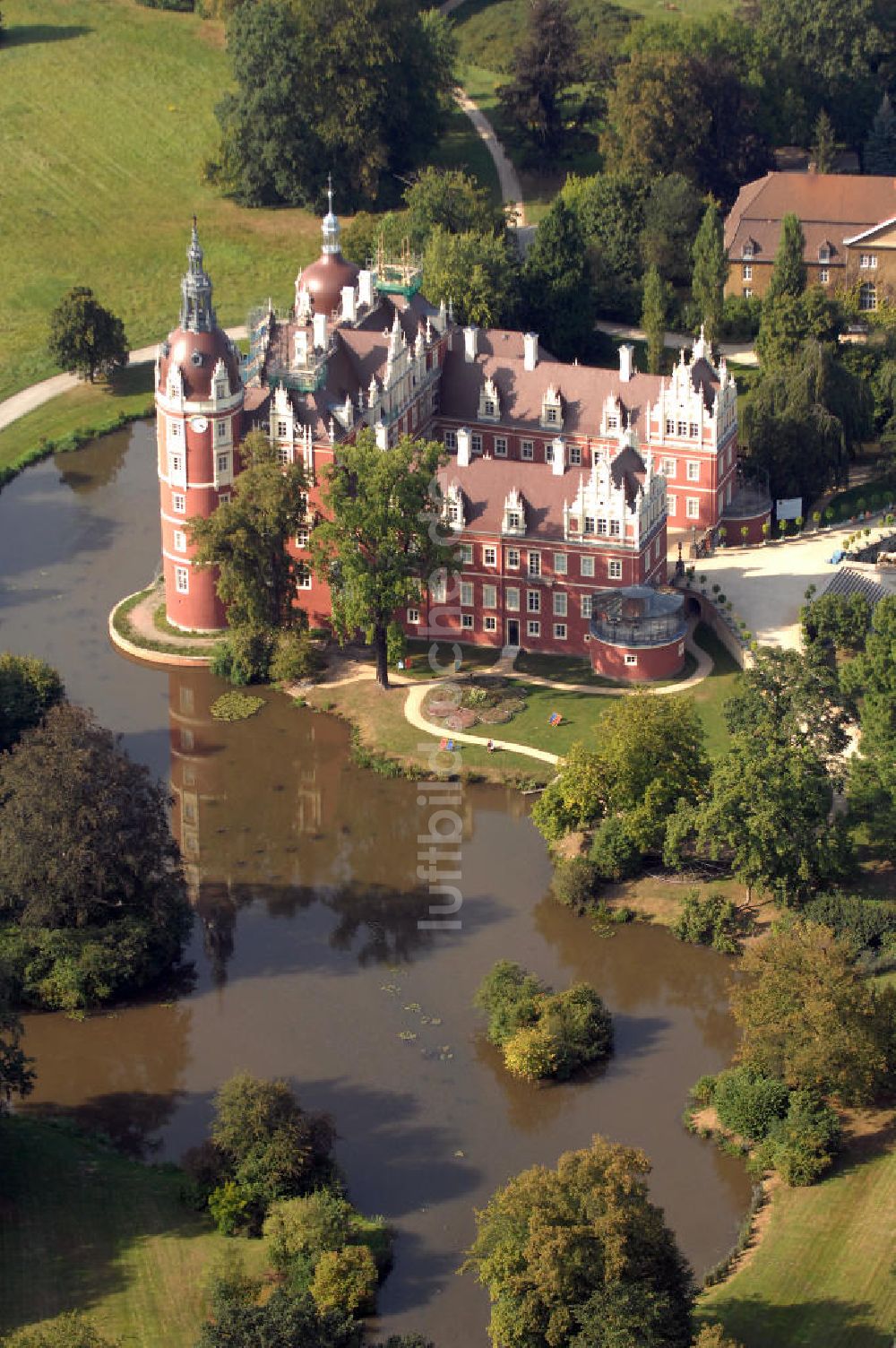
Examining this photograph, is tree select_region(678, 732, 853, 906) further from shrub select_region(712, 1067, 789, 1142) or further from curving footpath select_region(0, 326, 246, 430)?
curving footpath select_region(0, 326, 246, 430)

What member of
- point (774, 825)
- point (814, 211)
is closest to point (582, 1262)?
point (774, 825)

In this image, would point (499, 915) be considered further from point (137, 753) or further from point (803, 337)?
point (803, 337)

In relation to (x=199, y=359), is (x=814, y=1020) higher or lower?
lower

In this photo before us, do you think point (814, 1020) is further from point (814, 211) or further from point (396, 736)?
point (814, 211)

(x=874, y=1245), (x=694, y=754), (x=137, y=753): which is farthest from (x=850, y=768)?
(x=137, y=753)

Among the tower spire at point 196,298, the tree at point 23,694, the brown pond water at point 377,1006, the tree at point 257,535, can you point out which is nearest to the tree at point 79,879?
the brown pond water at point 377,1006

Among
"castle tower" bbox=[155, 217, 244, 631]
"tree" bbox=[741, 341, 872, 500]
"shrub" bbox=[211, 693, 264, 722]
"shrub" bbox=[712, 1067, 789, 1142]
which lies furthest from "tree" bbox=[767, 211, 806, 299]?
"shrub" bbox=[712, 1067, 789, 1142]

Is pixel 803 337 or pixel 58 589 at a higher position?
pixel 803 337
